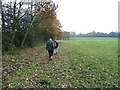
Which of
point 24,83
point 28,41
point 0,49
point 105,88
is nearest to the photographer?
point 105,88

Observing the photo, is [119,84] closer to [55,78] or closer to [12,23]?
[55,78]

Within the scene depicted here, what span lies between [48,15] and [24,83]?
1194cm

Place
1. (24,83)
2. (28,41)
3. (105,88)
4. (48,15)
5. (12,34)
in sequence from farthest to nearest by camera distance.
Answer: (28,41) < (48,15) < (12,34) < (24,83) < (105,88)

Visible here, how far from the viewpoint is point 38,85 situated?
12.9ft

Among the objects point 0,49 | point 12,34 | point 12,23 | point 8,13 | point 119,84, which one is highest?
point 8,13

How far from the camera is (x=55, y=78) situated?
459 centimetres

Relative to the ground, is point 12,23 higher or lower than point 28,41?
higher

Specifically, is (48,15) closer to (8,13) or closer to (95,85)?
(8,13)

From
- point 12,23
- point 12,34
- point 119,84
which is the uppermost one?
point 12,23

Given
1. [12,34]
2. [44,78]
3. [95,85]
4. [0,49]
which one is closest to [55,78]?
[44,78]

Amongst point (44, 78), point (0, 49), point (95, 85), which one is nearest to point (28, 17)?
point (0, 49)

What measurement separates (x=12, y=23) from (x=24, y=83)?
10005 millimetres

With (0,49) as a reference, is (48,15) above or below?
above

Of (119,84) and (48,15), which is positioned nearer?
(119,84)
